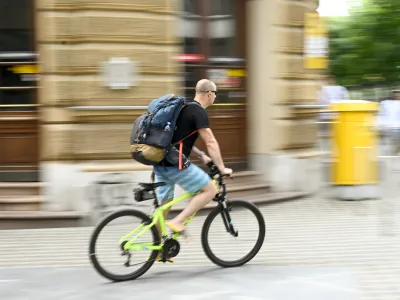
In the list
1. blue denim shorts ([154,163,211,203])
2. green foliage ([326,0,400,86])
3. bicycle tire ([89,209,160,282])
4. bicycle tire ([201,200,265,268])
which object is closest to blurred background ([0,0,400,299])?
bicycle tire ([201,200,265,268])

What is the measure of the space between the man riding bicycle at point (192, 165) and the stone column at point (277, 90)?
4.28 m

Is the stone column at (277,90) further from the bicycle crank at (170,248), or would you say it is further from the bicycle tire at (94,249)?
the bicycle tire at (94,249)

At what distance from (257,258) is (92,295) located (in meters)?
1.83

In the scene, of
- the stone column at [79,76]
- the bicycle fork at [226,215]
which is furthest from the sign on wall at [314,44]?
the bicycle fork at [226,215]

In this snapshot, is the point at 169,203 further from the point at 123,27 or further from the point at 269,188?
the point at 269,188

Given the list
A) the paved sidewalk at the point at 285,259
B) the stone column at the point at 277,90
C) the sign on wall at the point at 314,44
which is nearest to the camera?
the paved sidewalk at the point at 285,259

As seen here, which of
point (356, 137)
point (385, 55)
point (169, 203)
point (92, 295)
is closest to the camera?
point (92, 295)

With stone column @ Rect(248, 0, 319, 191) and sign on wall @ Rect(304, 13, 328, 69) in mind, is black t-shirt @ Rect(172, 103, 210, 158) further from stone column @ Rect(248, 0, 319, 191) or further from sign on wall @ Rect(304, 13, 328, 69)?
sign on wall @ Rect(304, 13, 328, 69)

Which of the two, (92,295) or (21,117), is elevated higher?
(21,117)

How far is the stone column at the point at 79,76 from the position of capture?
27.3 feet

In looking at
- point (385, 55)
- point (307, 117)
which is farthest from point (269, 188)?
point (385, 55)

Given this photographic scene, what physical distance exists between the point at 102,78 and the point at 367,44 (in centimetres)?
2484

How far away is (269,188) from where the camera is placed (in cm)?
1002

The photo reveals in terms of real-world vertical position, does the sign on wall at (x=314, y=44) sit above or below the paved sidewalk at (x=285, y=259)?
above
